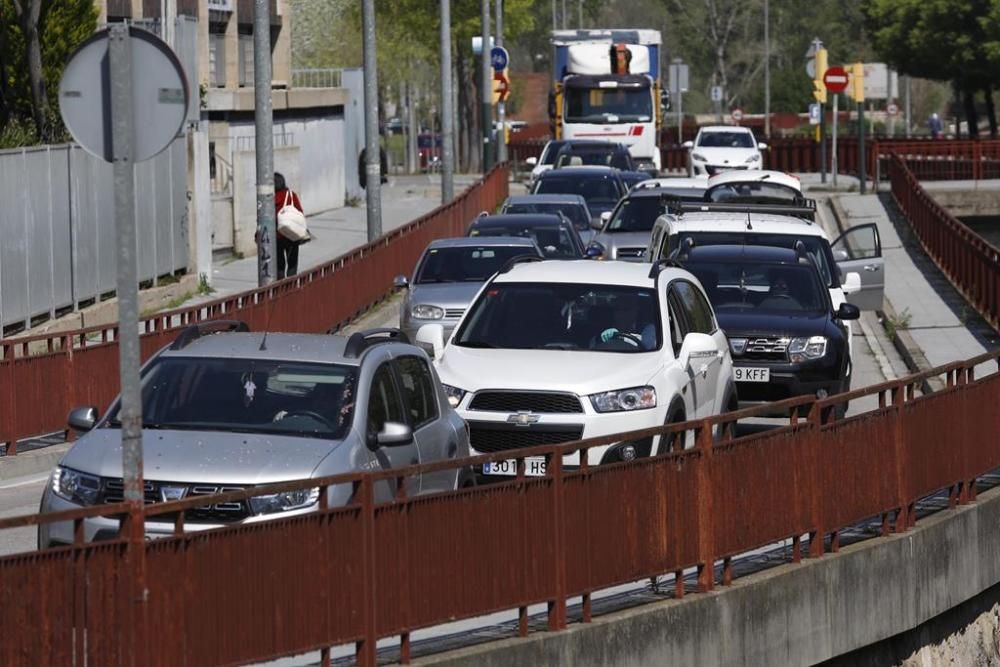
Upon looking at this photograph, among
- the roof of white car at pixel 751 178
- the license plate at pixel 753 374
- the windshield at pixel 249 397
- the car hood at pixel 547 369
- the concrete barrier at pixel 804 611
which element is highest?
the roof of white car at pixel 751 178

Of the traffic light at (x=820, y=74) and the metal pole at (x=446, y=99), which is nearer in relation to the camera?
the metal pole at (x=446, y=99)

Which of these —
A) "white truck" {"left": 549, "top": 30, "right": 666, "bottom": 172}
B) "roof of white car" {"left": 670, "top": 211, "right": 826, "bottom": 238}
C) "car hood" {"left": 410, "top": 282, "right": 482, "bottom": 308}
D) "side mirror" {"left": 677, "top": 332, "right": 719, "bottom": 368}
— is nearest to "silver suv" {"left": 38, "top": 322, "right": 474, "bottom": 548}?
"side mirror" {"left": 677, "top": 332, "right": 719, "bottom": 368}

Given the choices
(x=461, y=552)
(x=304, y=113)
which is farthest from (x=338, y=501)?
(x=304, y=113)

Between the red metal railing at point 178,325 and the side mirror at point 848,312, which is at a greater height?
the side mirror at point 848,312

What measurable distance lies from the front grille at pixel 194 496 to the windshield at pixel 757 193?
20412mm

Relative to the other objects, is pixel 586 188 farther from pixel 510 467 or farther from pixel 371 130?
pixel 510 467

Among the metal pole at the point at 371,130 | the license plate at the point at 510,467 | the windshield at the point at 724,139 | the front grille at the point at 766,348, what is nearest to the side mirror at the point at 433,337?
the license plate at the point at 510,467

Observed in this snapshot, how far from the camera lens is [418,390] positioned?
12.0 metres

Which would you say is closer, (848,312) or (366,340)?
(366,340)

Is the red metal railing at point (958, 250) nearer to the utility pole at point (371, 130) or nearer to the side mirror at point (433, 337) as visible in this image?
the utility pole at point (371, 130)

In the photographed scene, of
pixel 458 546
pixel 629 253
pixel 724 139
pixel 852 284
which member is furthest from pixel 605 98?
pixel 458 546

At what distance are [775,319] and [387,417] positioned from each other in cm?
824

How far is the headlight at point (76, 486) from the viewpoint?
1012cm

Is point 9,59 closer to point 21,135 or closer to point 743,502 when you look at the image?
point 21,135
